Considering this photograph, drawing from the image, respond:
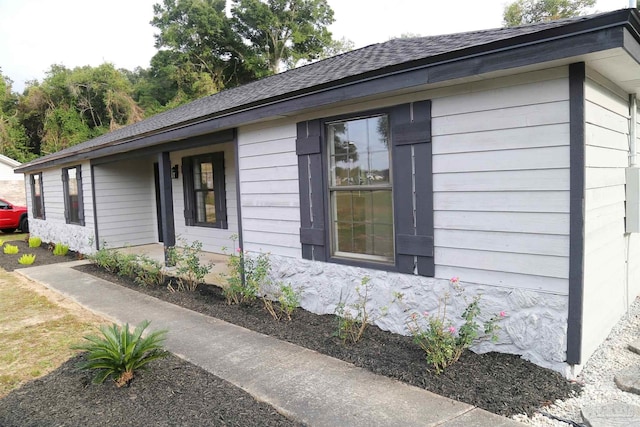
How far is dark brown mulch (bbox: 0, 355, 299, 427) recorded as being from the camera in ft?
9.23

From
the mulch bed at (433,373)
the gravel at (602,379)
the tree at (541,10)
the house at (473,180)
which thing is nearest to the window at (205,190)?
the house at (473,180)

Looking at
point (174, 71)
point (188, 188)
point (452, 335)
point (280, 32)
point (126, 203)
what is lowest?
point (452, 335)

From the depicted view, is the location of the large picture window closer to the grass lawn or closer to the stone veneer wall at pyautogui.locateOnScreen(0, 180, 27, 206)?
the grass lawn

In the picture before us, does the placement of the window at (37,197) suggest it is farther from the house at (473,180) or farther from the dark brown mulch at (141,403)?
the dark brown mulch at (141,403)

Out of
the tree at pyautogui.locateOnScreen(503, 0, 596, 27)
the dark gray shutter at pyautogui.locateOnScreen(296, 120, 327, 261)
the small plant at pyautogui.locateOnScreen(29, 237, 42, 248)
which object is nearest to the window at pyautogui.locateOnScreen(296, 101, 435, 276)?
the dark gray shutter at pyautogui.locateOnScreen(296, 120, 327, 261)

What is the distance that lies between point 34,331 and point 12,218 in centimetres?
1465

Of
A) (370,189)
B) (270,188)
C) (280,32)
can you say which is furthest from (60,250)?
(280,32)

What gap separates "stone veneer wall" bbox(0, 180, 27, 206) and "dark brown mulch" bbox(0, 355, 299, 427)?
22.4 m

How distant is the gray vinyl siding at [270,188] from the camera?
5176mm

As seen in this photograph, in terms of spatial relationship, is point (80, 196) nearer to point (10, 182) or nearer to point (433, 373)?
point (433, 373)

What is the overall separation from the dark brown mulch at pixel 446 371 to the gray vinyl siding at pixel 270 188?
0.99m

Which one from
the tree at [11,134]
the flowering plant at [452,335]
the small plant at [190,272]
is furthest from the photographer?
the tree at [11,134]

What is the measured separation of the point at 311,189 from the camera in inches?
192

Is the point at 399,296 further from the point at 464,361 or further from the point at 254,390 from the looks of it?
the point at 254,390
